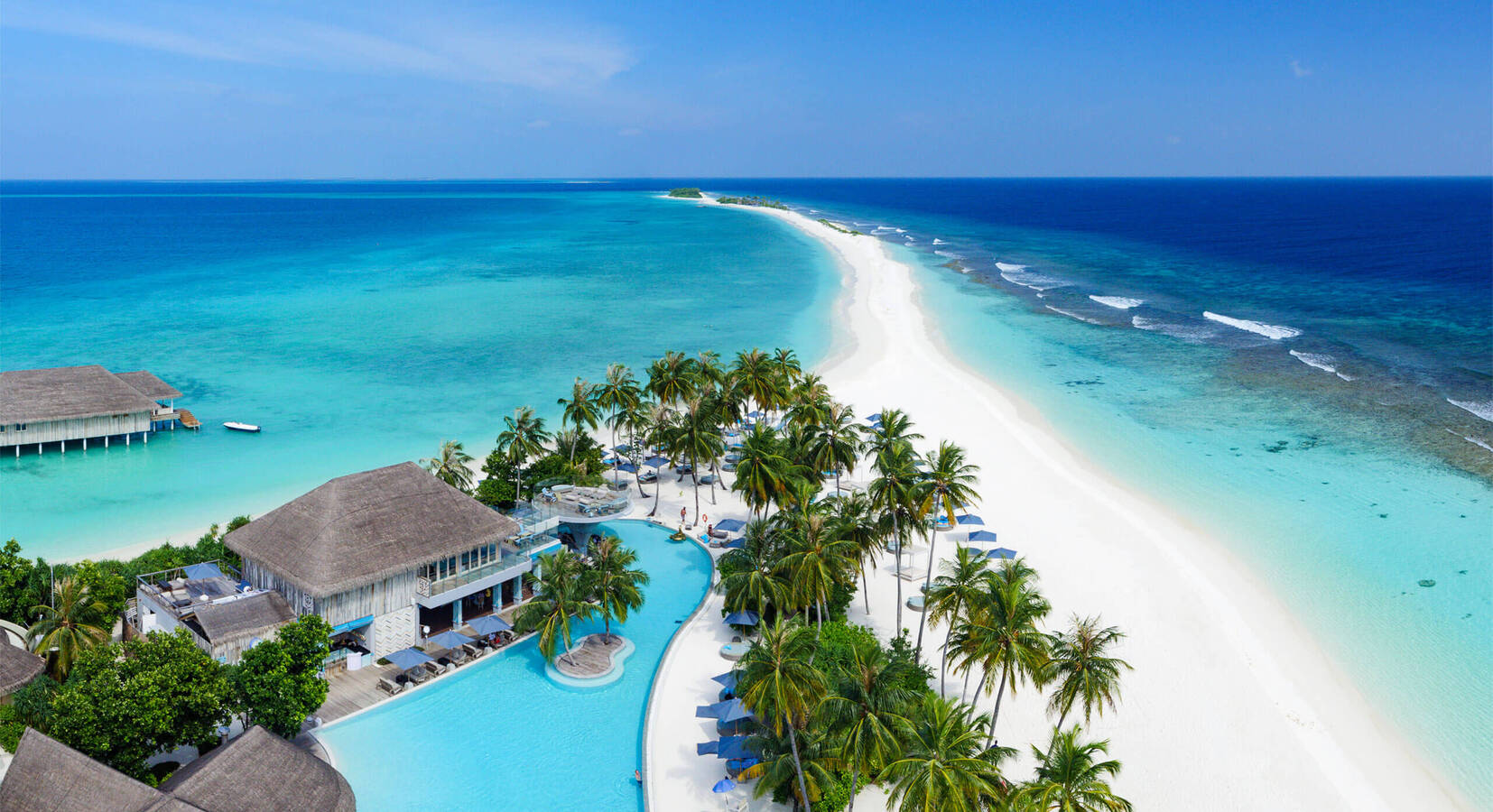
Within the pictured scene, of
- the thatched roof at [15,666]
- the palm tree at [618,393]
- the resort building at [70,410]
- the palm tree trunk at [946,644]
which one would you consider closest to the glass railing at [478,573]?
the thatched roof at [15,666]

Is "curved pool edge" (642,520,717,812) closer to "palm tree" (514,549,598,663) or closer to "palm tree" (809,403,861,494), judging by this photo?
"palm tree" (514,549,598,663)

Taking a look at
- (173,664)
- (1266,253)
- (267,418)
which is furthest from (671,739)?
(1266,253)

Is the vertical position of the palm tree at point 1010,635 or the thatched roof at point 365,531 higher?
the palm tree at point 1010,635

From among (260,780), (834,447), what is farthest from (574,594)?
(834,447)

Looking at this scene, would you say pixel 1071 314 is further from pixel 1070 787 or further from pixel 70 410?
pixel 70 410

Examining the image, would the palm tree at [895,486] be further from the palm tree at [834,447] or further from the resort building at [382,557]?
the resort building at [382,557]

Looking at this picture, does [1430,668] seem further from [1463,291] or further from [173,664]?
[1463,291]

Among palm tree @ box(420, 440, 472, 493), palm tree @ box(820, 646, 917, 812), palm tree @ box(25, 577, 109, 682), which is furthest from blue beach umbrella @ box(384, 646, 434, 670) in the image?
palm tree @ box(820, 646, 917, 812)
